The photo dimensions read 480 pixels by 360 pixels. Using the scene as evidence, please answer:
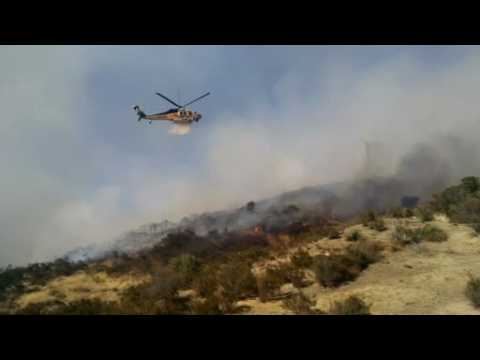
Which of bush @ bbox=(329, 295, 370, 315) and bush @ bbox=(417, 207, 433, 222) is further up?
bush @ bbox=(417, 207, 433, 222)

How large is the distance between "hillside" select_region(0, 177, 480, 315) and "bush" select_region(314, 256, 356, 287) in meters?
0.04

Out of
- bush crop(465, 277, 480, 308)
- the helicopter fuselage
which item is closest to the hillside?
bush crop(465, 277, 480, 308)

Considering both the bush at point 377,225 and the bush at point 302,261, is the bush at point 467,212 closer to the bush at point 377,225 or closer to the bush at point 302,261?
the bush at point 377,225

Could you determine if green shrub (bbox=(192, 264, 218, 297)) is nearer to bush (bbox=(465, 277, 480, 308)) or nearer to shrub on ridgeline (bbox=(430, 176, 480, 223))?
bush (bbox=(465, 277, 480, 308))

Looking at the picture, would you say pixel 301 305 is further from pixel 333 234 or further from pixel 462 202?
pixel 462 202

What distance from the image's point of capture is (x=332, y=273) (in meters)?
12.5

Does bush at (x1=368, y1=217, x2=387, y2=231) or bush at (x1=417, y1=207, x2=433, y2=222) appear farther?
bush at (x1=417, y1=207, x2=433, y2=222)

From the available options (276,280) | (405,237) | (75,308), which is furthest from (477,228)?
(75,308)

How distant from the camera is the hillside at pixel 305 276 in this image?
10.8 meters

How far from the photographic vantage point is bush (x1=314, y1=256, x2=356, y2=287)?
12.4 metres
